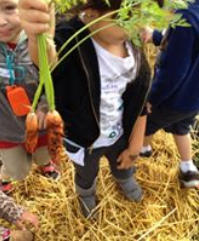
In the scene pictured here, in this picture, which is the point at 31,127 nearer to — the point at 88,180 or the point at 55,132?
the point at 55,132

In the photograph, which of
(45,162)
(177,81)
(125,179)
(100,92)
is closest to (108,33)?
(100,92)

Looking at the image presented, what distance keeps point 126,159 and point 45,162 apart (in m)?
0.52

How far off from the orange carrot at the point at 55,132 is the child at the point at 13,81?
0.38 meters

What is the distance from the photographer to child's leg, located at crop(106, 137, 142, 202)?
1.84 m

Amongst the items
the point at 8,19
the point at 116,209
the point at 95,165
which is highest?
the point at 8,19

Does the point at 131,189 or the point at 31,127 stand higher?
the point at 31,127

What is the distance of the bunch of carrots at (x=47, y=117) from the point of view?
89 cm

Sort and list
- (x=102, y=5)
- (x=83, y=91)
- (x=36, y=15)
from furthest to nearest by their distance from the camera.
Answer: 1. (x=83, y=91)
2. (x=102, y=5)
3. (x=36, y=15)

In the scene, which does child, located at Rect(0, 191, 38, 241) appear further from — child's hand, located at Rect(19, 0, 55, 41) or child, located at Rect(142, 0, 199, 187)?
child's hand, located at Rect(19, 0, 55, 41)

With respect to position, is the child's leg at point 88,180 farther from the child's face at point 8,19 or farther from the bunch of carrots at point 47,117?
the bunch of carrots at point 47,117

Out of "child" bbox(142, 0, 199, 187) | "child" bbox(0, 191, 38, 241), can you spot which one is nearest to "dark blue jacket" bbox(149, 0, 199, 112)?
"child" bbox(142, 0, 199, 187)

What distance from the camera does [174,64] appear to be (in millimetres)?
1675

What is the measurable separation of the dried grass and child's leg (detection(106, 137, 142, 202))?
0.05m

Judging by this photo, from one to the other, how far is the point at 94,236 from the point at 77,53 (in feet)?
3.09
